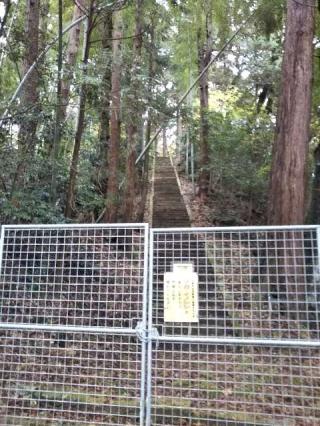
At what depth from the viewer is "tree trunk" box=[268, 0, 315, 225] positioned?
636 centimetres

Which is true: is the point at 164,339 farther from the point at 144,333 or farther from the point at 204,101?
the point at 204,101

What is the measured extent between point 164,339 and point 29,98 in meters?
4.91

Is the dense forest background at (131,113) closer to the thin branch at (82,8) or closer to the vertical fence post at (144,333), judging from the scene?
the thin branch at (82,8)

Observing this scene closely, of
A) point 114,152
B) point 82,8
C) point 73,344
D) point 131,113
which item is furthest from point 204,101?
point 73,344

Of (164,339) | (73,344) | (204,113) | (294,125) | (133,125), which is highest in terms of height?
(204,113)

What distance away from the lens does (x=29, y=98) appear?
6656mm

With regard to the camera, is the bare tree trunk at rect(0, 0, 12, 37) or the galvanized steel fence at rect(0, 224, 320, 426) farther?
the bare tree trunk at rect(0, 0, 12, 37)

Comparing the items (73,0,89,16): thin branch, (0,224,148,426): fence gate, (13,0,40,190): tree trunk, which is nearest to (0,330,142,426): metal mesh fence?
(0,224,148,426): fence gate

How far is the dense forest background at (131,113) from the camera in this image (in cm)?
644

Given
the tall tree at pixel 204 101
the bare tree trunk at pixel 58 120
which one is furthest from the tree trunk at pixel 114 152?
the tall tree at pixel 204 101

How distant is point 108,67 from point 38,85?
→ 1.47m

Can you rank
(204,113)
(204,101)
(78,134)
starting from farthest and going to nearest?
(204,101), (204,113), (78,134)

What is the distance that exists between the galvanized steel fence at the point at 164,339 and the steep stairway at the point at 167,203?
7613 millimetres

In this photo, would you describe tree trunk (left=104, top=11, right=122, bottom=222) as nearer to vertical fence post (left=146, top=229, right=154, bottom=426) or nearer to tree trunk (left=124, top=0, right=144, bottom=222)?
tree trunk (left=124, top=0, right=144, bottom=222)
